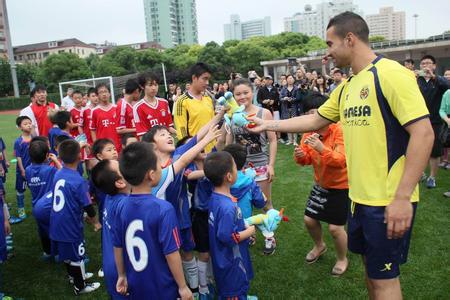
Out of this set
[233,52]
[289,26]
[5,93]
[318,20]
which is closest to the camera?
[5,93]

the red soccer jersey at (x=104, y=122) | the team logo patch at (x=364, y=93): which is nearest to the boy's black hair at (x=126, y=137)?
the red soccer jersey at (x=104, y=122)

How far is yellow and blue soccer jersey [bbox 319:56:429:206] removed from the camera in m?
2.19

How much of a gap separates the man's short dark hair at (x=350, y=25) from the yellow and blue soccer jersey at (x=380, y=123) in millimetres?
205

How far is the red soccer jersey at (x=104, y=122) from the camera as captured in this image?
688 centimetres

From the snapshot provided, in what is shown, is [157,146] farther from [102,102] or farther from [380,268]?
[102,102]

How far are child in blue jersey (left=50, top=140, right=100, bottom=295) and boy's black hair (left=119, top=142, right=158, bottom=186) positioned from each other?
170 cm

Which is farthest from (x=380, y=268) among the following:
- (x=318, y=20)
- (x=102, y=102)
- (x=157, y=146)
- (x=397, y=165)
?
(x=318, y=20)

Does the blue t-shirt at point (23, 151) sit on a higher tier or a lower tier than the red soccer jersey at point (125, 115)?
lower

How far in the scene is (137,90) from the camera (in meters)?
6.35

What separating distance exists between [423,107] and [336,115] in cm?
86

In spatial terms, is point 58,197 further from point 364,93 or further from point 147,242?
point 364,93

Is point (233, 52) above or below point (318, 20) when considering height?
below

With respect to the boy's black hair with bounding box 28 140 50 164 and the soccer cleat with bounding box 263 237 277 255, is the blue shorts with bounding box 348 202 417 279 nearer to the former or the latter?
the soccer cleat with bounding box 263 237 277 255

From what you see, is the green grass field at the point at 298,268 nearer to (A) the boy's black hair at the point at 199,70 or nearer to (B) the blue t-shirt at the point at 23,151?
(B) the blue t-shirt at the point at 23,151
